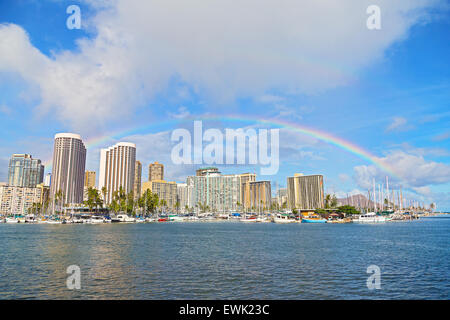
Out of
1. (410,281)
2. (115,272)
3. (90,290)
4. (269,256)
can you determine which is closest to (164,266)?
(115,272)

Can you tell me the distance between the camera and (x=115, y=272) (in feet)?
117

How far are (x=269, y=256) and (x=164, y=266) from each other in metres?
17.3

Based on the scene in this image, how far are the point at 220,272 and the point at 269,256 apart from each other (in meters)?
15.4

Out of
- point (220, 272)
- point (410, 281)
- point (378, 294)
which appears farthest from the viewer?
point (220, 272)
